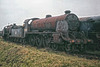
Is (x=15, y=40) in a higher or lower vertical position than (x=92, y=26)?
lower

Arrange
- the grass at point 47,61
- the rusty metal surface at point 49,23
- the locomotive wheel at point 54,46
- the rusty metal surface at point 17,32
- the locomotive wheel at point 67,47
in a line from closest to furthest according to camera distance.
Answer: the grass at point 47,61 → the locomotive wheel at point 67,47 → the locomotive wheel at point 54,46 → the rusty metal surface at point 49,23 → the rusty metal surface at point 17,32

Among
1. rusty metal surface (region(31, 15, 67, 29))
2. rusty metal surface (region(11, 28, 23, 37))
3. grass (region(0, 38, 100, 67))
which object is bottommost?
grass (region(0, 38, 100, 67))

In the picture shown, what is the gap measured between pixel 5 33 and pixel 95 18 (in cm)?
1479

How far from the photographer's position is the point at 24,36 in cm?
1605

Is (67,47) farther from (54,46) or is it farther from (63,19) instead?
(63,19)

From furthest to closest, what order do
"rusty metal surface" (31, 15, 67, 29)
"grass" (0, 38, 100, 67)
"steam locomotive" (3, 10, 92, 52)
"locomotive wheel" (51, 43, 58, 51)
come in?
"rusty metal surface" (31, 15, 67, 29)
"locomotive wheel" (51, 43, 58, 51)
"steam locomotive" (3, 10, 92, 52)
"grass" (0, 38, 100, 67)

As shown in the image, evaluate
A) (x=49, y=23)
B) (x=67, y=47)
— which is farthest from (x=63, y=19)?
(x=67, y=47)

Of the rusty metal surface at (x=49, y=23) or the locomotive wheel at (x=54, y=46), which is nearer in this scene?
the locomotive wheel at (x=54, y=46)

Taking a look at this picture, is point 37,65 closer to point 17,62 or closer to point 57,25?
point 17,62

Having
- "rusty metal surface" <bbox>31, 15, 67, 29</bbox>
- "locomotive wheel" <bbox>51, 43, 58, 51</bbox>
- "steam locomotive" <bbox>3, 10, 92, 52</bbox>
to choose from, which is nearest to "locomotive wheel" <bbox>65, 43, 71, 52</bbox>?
"steam locomotive" <bbox>3, 10, 92, 52</bbox>

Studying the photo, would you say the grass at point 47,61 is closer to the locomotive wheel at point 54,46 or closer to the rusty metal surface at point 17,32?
the locomotive wheel at point 54,46

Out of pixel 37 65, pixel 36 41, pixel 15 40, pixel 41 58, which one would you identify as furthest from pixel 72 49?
pixel 15 40

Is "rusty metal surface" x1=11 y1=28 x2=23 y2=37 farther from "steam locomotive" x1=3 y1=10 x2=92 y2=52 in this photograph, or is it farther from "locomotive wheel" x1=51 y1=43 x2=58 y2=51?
"locomotive wheel" x1=51 y1=43 x2=58 y2=51

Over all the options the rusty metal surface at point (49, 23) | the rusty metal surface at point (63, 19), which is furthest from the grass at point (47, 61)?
the rusty metal surface at point (49, 23)
